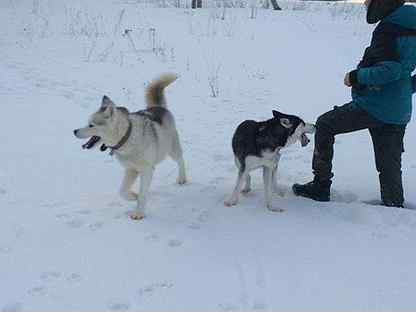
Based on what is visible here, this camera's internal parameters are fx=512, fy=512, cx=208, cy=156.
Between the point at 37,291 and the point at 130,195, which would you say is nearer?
the point at 37,291

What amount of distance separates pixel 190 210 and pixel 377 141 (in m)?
1.53

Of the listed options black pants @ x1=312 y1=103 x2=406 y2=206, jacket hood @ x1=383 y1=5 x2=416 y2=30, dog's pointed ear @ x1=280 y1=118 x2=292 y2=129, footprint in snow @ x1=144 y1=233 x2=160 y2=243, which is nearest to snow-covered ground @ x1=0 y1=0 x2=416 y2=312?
footprint in snow @ x1=144 y1=233 x2=160 y2=243

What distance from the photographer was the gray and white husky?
3.63 m

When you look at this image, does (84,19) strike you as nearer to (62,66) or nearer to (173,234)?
(62,66)

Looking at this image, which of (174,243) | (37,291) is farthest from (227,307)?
(37,291)

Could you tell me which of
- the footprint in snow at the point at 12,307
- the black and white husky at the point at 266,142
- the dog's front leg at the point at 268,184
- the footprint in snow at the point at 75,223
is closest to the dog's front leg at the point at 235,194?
the black and white husky at the point at 266,142

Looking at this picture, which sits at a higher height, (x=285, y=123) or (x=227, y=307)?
(x=285, y=123)

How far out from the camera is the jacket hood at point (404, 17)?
3471 mm

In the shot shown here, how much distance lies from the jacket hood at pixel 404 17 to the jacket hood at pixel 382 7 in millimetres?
38

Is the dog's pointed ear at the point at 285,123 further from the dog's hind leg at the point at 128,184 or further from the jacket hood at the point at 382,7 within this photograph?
the dog's hind leg at the point at 128,184

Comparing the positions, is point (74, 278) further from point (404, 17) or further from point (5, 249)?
point (404, 17)

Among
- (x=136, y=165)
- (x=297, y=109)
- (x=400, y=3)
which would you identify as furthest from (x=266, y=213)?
(x=297, y=109)

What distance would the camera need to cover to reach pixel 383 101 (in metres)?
3.73

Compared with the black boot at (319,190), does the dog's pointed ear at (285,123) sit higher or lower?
higher
